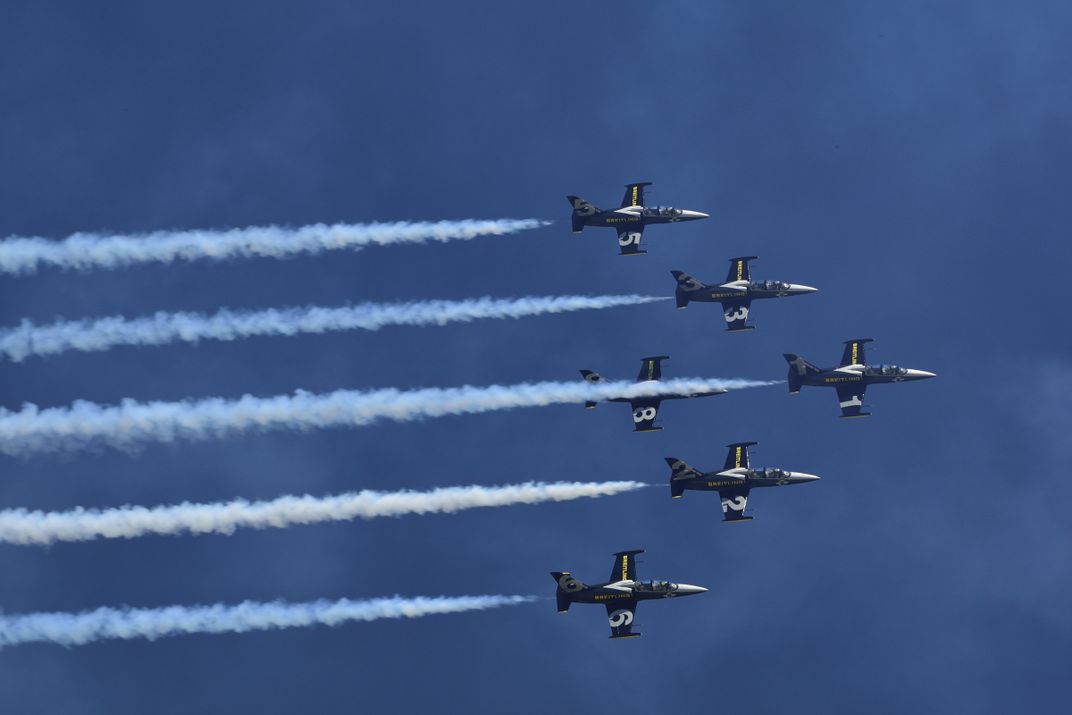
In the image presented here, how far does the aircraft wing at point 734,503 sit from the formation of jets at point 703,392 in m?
0.07

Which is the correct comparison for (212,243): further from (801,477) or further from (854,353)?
(854,353)

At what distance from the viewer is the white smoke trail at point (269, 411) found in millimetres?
100375

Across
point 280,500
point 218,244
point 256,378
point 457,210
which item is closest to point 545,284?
point 457,210

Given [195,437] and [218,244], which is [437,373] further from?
[195,437]

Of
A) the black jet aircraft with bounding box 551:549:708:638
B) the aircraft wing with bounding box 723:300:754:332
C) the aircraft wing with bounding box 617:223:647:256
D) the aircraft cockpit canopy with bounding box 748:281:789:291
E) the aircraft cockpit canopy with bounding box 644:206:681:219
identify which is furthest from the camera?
the aircraft wing with bounding box 723:300:754:332

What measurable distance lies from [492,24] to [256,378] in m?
42.3

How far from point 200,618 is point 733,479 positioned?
38.3 metres

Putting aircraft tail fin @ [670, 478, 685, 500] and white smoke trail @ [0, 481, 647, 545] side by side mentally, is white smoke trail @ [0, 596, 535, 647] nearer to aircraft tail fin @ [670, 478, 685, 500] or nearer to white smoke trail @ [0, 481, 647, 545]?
white smoke trail @ [0, 481, 647, 545]

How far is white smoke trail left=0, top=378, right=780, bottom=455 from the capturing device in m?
100

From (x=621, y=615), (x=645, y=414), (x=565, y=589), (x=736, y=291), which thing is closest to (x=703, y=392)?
(x=645, y=414)

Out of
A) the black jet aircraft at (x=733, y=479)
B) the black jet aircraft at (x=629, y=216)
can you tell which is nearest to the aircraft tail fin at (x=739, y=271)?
the black jet aircraft at (x=629, y=216)

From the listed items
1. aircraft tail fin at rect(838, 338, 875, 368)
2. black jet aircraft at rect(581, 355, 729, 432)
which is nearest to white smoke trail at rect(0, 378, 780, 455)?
black jet aircraft at rect(581, 355, 729, 432)

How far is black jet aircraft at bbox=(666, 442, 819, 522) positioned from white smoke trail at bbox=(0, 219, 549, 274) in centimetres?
1970

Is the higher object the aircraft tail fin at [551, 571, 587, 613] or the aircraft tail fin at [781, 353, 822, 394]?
the aircraft tail fin at [781, 353, 822, 394]
